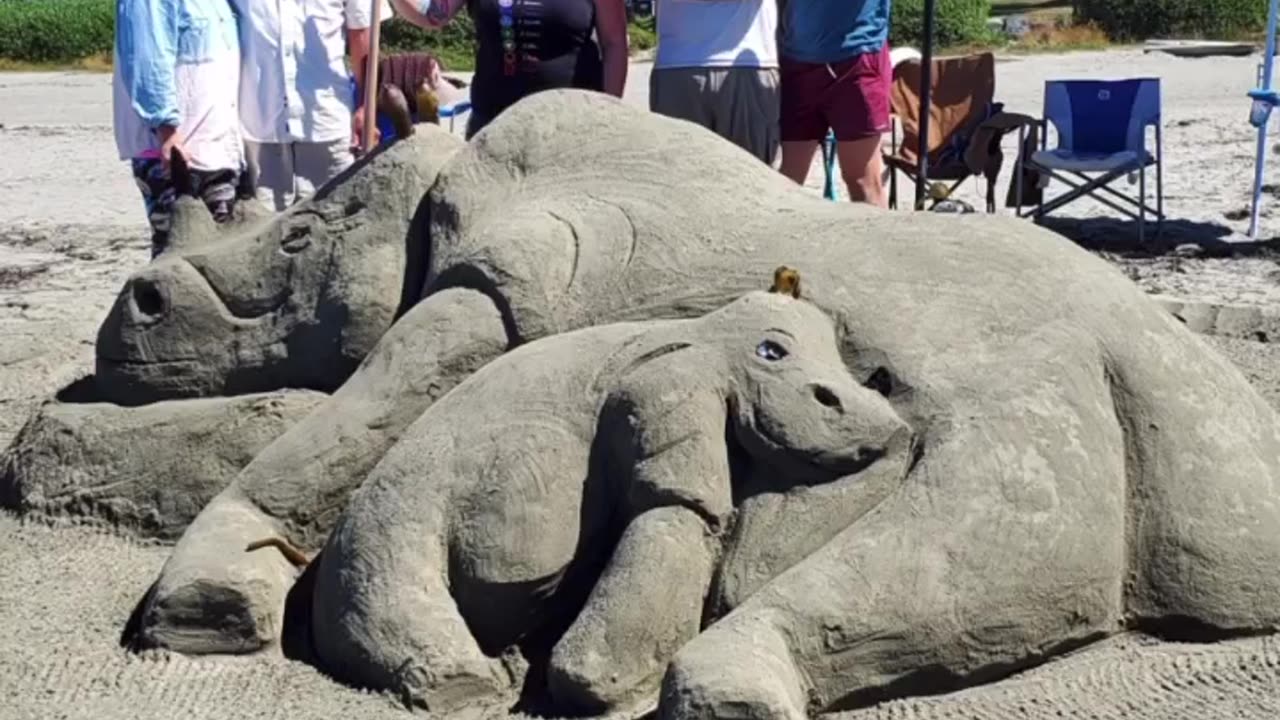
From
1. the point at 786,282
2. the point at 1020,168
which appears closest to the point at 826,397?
the point at 786,282

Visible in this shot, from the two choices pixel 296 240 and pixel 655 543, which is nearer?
pixel 655 543

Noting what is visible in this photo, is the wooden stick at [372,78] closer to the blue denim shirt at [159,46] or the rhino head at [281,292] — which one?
the blue denim shirt at [159,46]

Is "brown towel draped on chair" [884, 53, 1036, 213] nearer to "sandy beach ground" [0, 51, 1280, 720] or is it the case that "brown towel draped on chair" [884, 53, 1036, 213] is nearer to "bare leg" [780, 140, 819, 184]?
"sandy beach ground" [0, 51, 1280, 720]

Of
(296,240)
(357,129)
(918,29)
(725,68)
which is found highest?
(725,68)

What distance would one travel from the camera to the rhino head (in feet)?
15.5

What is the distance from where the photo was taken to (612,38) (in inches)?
244

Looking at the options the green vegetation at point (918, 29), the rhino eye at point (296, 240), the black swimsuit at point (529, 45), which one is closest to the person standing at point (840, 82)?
the black swimsuit at point (529, 45)

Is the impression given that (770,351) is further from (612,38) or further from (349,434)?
(612,38)

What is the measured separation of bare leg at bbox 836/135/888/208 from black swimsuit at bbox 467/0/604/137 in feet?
3.80

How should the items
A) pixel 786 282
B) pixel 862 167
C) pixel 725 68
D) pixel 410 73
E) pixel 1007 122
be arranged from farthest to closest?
1. pixel 1007 122
2. pixel 410 73
3. pixel 862 167
4. pixel 725 68
5. pixel 786 282

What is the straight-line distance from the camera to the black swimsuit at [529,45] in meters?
6.04

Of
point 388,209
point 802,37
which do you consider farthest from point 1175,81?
point 388,209

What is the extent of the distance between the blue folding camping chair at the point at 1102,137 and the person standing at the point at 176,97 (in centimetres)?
457

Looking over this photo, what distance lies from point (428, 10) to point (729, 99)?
3.58 feet
